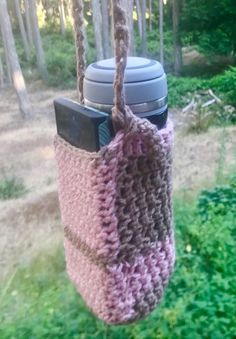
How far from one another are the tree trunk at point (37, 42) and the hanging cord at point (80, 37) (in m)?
9.24

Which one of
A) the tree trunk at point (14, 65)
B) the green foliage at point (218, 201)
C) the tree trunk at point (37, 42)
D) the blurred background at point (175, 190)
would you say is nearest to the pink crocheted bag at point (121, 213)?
the blurred background at point (175, 190)

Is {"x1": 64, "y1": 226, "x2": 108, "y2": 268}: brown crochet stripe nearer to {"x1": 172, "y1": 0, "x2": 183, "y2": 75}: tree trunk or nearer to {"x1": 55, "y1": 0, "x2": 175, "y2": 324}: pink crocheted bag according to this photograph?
{"x1": 55, "y1": 0, "x2": 175, "y2": 324}: pink crocheted bag

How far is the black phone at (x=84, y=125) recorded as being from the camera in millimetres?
667

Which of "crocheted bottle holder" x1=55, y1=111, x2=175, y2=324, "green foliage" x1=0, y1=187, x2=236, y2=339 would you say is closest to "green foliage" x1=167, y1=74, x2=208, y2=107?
"green foliage" x1=0, y1=187, x2=236, y2=339

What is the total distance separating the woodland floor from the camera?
358 centimetres

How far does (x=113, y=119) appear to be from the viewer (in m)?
→ 0.68

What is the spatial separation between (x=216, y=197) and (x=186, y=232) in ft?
1.86

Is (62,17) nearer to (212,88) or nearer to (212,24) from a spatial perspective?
(212,24)

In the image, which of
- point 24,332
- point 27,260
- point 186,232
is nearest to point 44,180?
point 27,260

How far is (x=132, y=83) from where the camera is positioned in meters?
0.70

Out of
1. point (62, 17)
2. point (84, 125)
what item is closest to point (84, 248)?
point (84, 125)

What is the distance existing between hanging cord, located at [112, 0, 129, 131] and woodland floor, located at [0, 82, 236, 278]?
217cm

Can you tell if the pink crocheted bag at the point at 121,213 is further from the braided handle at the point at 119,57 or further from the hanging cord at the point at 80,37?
the hanging cord at the point at 80,37

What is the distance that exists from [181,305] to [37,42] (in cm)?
923
